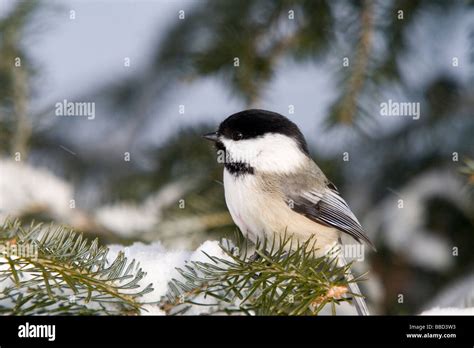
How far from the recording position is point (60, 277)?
4.05 feet

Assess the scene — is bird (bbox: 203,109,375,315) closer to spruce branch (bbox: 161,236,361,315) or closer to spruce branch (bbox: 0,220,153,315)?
spruce branch (bbox: 161,236,361,315)

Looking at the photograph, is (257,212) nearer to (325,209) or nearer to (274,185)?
(274,185)

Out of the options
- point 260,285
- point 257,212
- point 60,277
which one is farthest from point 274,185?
point 60,277

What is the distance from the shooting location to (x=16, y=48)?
225 centimetres

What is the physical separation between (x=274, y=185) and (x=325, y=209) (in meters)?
0.20

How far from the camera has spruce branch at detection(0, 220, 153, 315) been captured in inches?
47.8

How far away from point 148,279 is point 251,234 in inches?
23.9

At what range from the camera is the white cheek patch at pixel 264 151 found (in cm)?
192

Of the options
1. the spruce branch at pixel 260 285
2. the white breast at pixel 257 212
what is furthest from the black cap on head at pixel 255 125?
the spruce branch at pixel 260 285

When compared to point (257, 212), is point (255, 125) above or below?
above

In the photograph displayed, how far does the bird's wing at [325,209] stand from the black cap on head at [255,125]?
19cm

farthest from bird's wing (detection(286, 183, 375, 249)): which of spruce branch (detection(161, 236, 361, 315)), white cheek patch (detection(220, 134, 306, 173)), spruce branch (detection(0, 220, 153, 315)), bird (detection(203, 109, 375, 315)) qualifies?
spruce branch (detection(0, 220, 153, 315))

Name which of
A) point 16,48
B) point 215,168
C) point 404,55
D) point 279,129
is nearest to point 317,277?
point 279,129

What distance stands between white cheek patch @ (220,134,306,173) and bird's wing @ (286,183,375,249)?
119mm
